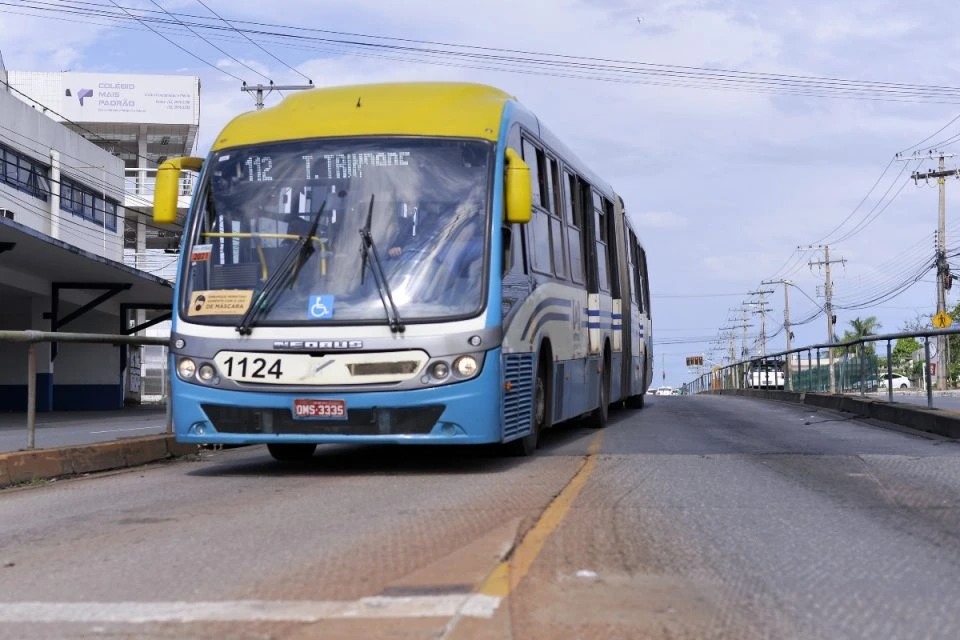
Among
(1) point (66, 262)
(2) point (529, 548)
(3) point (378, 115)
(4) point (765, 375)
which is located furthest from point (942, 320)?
(2) point (529, 548)

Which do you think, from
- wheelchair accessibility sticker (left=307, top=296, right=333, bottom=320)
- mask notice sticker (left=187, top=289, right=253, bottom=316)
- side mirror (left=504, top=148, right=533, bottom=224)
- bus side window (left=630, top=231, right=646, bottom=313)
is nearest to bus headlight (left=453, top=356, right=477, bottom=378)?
wheelchair accessibility sticker (left=307, top=296, right=333, bottom=320)

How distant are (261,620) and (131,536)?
95.9 inches

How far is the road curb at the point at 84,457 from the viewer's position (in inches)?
382

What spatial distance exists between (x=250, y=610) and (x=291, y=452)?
6.92 metres

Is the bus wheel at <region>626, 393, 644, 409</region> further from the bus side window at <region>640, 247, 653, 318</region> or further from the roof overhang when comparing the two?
the roof overhang

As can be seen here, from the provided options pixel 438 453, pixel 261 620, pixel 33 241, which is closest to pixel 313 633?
pixel 261 620

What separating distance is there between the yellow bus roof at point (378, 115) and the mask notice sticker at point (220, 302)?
1.43m

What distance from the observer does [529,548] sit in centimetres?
598

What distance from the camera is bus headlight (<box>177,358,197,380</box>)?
31.8 feet

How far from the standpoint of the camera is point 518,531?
6523mm

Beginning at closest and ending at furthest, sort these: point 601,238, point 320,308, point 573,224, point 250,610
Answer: point 250,610 → point 320,308 → point 573,224 → point 601,238

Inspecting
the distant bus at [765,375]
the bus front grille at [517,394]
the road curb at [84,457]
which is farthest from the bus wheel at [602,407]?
the distant bus at [765,375]

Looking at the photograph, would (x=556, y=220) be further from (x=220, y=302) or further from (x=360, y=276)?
(x=220, y=302)

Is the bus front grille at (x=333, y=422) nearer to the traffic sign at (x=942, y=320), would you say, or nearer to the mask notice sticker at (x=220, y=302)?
the mask notice sticker at (x=220, y=302)
